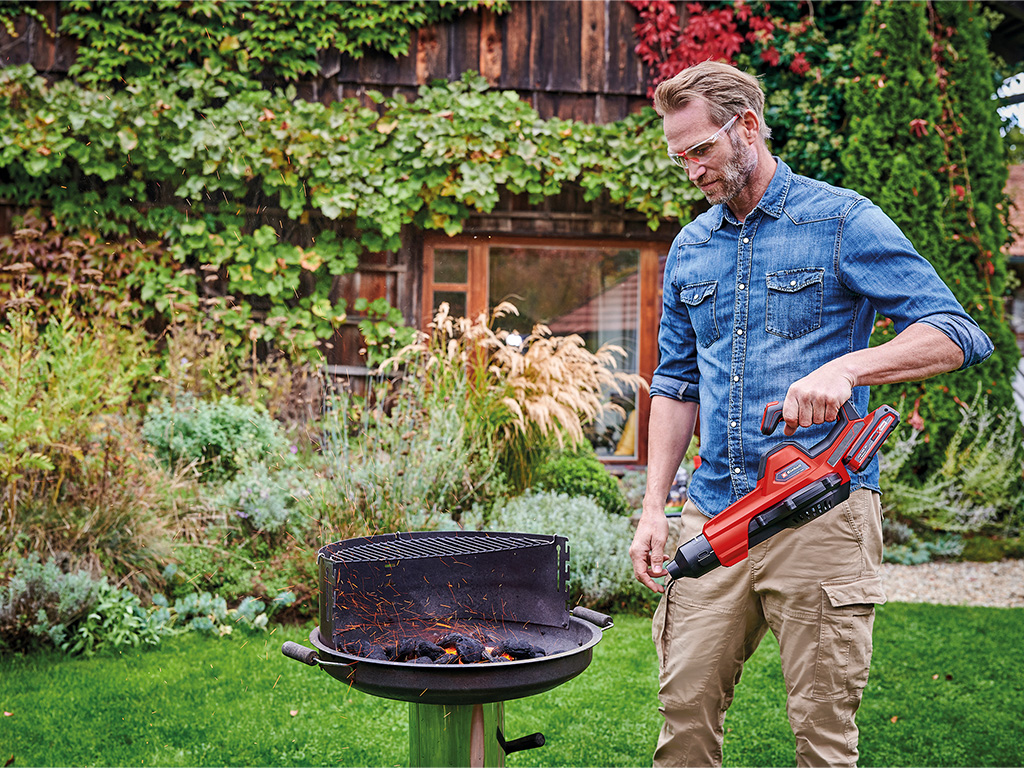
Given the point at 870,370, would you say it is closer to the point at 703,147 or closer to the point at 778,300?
the point at 778,300

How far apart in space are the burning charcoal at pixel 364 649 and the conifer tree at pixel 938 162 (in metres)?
4.76

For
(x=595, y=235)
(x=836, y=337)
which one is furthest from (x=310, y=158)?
(x=836, y=337)

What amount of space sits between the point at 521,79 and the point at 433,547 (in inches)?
204

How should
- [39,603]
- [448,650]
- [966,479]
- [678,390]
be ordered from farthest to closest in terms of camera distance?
[966,479], [39,603], [678,390], [448,650]

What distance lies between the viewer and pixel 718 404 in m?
1.84

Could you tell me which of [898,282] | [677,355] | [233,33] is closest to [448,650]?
[677,355]

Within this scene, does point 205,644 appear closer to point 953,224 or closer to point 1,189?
point 1,189

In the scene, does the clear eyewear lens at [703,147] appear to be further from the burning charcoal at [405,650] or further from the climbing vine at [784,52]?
the climbing vine at [784,52]

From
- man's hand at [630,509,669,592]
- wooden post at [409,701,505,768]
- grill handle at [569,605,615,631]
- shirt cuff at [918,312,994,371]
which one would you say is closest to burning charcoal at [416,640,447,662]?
wooden post at [409,701,505,768]

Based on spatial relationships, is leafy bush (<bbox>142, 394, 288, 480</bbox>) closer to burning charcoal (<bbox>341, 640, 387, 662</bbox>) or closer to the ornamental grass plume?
the ornamental grass plume

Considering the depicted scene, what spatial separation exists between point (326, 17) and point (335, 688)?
506 cm

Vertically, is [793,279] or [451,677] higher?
[793,279]

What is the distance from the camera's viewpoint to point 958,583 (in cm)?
466

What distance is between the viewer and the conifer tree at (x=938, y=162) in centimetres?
564
